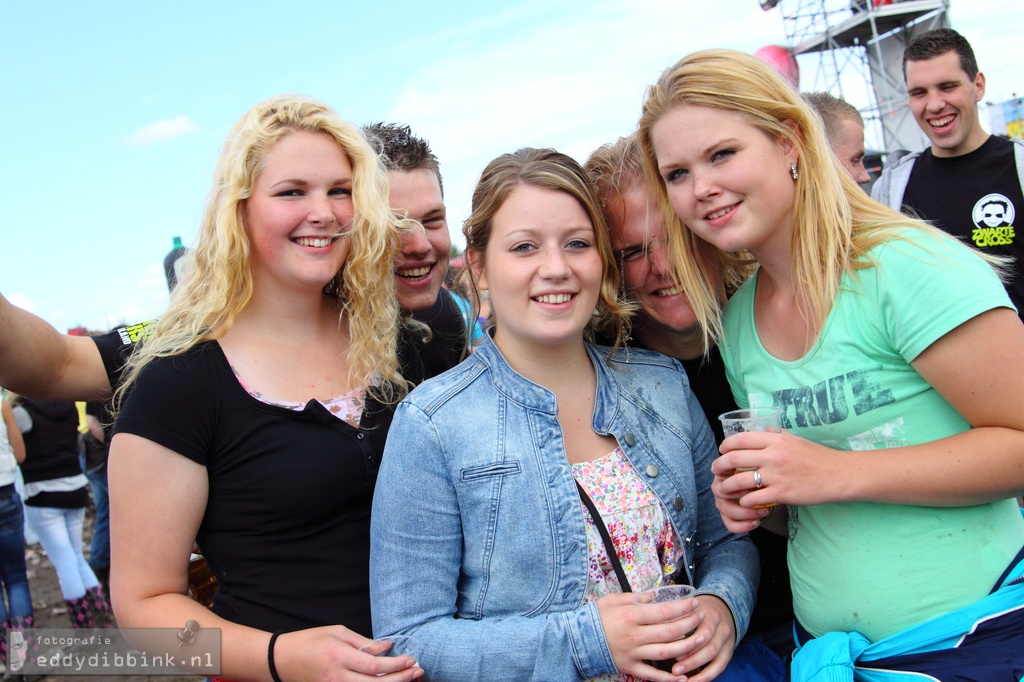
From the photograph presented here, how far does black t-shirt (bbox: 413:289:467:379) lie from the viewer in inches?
117

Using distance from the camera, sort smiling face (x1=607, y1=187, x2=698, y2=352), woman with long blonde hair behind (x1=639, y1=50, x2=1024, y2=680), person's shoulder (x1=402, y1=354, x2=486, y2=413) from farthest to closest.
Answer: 1. smiling face (x1=607, y1=187, x2=698, y2=352)
2. person's shoulder (x1=402, y1=354, x2=486, y2=413)
3. woman with long blonde hair behind (x1=639, y1=50, x2=1024, y2=680)

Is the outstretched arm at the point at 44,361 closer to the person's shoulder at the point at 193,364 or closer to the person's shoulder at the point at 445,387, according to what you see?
the person's shoulder at the point at 193,364

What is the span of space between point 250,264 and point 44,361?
67cm

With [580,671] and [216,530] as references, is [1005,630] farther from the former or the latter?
[216,530]

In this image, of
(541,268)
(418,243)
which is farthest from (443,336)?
(541,268)

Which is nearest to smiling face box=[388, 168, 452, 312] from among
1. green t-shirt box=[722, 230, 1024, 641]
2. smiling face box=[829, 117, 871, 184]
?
green t-shirt box=[722, 230, 1024, 641]

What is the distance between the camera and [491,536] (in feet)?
6.40

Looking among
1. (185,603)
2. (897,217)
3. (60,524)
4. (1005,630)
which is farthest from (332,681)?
(60,524)

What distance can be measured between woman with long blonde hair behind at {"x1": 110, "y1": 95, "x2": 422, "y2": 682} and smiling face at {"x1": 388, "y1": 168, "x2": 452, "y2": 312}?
0.55m

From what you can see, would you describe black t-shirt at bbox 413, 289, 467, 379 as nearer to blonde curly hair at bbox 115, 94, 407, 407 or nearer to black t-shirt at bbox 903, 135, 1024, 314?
blonde curly hair at bbox 115, 94, 407, 407

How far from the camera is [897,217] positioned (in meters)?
2.07

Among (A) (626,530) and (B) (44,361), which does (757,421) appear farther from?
(B) (44,361)

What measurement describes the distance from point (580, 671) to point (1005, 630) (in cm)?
103

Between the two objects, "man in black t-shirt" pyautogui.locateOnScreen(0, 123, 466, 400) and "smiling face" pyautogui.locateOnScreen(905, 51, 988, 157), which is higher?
"smiling face" pyautogui.locateOnScreen(905, 51, 988, 157)
